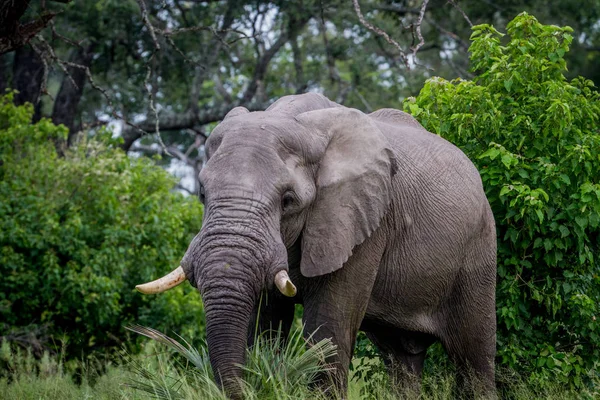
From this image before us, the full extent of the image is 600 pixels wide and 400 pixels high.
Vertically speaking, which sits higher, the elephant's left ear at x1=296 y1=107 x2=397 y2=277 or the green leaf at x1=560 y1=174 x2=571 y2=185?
the elephant's left ear at x1=296 y1=107 x2=397 y2=277

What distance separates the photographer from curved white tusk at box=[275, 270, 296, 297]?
4938mm

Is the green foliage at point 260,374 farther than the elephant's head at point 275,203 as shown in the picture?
Yes

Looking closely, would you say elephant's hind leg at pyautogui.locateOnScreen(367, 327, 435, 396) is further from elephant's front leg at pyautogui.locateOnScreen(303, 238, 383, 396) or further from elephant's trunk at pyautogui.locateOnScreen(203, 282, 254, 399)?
elephant's trunk at pyautogui.locateOnScreen(203, 282, 254, 399)

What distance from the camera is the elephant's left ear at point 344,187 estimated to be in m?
5.51

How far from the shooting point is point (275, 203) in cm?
519

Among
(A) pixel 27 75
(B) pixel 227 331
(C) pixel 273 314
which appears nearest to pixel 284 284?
(B) pixel 227 331

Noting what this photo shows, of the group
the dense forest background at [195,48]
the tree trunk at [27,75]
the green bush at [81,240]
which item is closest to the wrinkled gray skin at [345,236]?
the green bush at [81,240]

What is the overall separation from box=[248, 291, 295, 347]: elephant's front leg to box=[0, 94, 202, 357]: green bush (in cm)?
376

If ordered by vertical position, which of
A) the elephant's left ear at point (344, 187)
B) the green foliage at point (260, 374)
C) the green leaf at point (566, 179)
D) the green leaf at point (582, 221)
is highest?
the elephant's left ear at point (344, 187)

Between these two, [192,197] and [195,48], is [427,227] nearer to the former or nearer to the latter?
[192,197]

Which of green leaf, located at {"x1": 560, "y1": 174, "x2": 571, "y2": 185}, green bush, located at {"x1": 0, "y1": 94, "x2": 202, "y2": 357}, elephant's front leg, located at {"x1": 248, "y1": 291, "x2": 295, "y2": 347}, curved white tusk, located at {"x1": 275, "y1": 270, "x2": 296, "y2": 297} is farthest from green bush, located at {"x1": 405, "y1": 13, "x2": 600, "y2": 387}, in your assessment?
green bush, located at {"x1": 0, "y1": 94, "x2": 202, "y2": 357}

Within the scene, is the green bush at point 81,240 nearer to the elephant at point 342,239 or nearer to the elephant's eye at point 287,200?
the elephant at point 342,239

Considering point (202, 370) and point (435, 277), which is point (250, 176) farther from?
point (435, 277)

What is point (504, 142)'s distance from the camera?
289 inches
